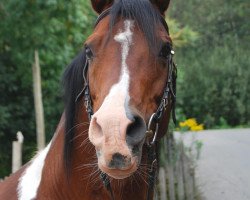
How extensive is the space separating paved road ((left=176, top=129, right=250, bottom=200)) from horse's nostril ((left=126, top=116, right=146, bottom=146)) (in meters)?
5.31

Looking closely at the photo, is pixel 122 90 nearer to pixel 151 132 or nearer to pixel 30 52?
pixel 151 132

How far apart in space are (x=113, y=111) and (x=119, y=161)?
0.63ft

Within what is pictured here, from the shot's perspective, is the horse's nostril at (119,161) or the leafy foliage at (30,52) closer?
the horse's nostril at (119,161)

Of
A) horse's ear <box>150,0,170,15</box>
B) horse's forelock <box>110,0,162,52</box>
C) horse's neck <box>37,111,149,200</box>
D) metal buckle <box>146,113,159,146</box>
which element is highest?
horse's ear <box>150,0,170,15</box>

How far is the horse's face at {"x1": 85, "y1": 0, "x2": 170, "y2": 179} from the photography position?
1.79 meters

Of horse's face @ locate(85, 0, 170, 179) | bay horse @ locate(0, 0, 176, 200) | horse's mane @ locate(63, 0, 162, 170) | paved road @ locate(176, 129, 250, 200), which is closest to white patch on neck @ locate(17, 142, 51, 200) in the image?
bay horse @ locate(0, 0, 176, 200)

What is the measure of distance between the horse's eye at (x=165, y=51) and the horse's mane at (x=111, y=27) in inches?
2.7

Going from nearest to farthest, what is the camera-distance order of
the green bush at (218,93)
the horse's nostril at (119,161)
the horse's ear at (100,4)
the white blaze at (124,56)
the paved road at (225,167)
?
1. the horse's nostril at (119,161)
2. the white blaze at (124,56)
3. the horse's ear at (100,4)
4. the paved road at (225,167)
5. the green bush at (218,93)

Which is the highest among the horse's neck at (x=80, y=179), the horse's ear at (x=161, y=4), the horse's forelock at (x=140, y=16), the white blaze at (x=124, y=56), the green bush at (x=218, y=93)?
the green bush at (x=218, y=93)

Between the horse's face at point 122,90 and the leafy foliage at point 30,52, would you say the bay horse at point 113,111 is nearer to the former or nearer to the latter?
the horse's face at point 122,90

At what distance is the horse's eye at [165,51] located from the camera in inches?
88.1

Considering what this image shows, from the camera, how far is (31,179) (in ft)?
8.16

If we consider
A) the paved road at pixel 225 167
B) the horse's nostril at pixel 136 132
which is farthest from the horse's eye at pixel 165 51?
the paved road at pixel 225 167

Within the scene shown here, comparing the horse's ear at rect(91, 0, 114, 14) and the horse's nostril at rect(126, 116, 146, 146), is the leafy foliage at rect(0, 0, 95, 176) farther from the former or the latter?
the horse's nostril at rect(126, 116, 146, 146)
